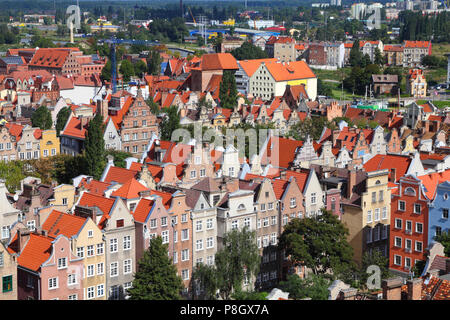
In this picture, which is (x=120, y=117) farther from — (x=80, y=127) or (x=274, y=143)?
(x=274, y=143)

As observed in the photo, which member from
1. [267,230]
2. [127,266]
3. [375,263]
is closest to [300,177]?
[267,230]

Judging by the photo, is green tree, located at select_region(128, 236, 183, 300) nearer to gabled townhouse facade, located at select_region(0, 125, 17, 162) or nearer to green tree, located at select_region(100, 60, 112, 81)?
gabled townhouse facade, located at select_region(0, 125, 17, 162)

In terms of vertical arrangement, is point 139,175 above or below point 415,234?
above

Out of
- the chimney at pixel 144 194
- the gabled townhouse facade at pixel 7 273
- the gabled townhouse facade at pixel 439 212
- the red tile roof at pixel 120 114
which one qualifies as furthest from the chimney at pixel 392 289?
the red tile roof at pixel 120 114

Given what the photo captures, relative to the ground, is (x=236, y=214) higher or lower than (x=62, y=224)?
lower

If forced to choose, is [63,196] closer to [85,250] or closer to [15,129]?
[85,250]

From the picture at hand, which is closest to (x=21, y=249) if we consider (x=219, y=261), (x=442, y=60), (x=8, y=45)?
(x=219, y=261)

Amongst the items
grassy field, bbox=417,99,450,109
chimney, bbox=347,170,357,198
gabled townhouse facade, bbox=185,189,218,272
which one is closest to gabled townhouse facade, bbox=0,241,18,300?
gabled townhouse facade, bbox=185,189,218,272
